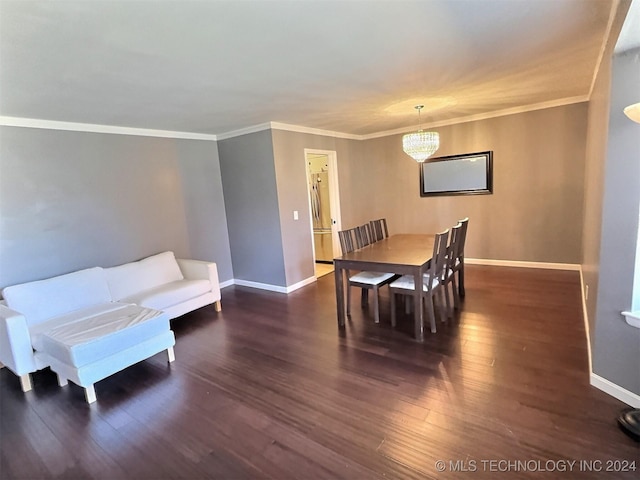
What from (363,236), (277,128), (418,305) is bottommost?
(418,305)

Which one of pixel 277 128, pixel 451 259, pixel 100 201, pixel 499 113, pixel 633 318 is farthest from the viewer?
pixel 499 113

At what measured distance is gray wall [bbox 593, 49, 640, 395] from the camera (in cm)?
193

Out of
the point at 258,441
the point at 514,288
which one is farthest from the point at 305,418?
the point at 514,288

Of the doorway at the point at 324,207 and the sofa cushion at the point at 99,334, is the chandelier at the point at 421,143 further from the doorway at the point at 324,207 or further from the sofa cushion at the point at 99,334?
the sofa cushion at the point at 99,334

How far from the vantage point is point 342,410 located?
226 cm

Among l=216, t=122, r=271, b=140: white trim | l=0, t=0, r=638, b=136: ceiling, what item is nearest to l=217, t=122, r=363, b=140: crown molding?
l=216, t=122, r=271, b=140: white trim

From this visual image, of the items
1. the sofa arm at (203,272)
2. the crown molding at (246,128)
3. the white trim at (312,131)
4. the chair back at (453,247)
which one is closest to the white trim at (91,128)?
the crown molding at (246,128)

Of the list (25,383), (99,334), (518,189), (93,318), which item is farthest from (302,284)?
(518,189)

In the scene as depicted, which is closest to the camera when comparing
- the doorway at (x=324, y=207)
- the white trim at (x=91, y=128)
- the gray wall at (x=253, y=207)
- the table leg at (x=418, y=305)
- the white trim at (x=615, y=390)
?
the white trim at (x=615, y=390)

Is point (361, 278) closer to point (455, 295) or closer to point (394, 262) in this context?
point (394, 262)

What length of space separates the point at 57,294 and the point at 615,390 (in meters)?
4.60

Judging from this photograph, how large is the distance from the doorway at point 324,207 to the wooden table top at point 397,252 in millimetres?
1803

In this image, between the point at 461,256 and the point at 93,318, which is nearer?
the point at 93,318

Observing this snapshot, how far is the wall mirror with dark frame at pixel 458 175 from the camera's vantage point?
Result: 5.24 metres
